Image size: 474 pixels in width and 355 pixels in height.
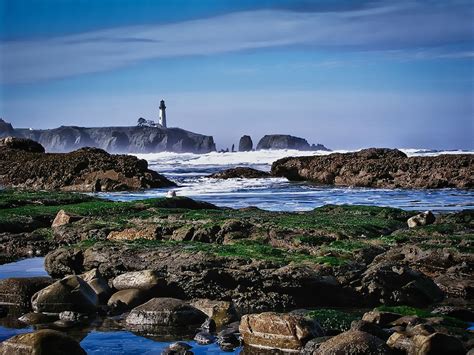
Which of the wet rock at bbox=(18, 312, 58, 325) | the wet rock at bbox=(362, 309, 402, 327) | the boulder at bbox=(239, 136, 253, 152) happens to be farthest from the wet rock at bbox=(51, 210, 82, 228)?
the boulder at bbox=(239, 136, 253, 152)

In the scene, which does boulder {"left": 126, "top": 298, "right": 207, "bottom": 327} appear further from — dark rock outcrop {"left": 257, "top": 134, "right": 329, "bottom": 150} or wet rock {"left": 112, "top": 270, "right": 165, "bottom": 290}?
dark rock outcrop {"left": 257, "top": 134, "right": 329, "bottom": 150}

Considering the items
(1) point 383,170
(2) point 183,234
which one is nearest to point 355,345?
(2) point 183,234

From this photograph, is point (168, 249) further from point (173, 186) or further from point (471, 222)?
point (173, 186)

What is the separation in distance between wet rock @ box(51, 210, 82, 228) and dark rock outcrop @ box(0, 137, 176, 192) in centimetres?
1510

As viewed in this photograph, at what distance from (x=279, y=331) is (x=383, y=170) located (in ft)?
92.4

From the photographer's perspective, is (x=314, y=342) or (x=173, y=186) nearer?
(x=314, y=342)

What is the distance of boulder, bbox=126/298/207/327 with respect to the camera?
9992 mm

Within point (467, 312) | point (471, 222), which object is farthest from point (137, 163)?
point (467, 312)

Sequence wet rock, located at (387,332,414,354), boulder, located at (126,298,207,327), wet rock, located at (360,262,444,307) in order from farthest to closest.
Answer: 1. wet rock, located at (360,262,444,307)
2. boulder, located at (126,298,207,327)
3. wet rock, located at (387,332,414,354)

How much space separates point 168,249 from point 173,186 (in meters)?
22.9

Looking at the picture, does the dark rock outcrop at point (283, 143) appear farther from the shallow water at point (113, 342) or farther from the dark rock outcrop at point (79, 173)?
the shallow water at point (113, 342)

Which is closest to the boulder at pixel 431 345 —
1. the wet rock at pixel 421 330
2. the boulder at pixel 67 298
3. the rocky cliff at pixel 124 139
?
the wet rock at pixel 421 330

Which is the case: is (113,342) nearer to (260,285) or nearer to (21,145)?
(260,285)

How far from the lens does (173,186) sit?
35531 millimetres
